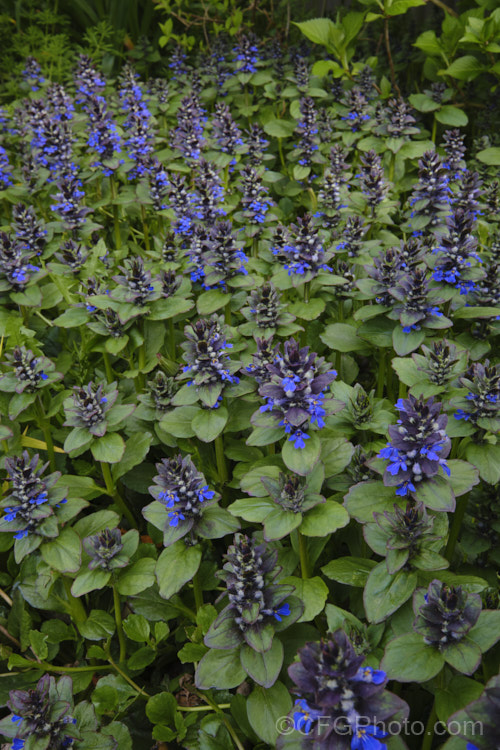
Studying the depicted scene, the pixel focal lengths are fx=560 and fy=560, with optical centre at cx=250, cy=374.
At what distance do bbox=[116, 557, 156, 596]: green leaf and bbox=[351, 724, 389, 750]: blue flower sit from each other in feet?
4.39

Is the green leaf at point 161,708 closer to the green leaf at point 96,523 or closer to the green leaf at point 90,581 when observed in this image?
the green leaf at point 90,581

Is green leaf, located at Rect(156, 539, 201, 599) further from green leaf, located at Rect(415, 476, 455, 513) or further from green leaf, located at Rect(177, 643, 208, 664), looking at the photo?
green leaf, located at Rect(415, 476, 455, 513)

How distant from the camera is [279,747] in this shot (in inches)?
78.0

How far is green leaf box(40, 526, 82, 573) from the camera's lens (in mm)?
2789

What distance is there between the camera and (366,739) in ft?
5.90

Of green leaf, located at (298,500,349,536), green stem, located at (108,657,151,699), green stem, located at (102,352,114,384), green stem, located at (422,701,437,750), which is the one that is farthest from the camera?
green stem, located at (102,352,114,384)

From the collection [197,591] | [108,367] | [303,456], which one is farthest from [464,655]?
[108,367]

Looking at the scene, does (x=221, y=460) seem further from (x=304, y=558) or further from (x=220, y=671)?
(x=220, y=671)

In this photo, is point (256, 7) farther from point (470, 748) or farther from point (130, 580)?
point (470, 748)

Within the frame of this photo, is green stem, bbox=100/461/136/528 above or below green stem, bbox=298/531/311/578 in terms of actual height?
below

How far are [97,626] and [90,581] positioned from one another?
43 cm

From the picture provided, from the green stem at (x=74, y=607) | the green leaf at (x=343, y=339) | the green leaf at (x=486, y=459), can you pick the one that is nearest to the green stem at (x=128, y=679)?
the green stem at (x=74, y=607)

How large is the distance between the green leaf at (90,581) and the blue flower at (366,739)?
4.88 feet

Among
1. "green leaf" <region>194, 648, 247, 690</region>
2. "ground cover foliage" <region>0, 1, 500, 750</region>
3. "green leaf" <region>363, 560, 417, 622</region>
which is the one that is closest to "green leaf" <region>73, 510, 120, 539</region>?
"ground cover foliage" <region>0, 1, 500, 750</region>
